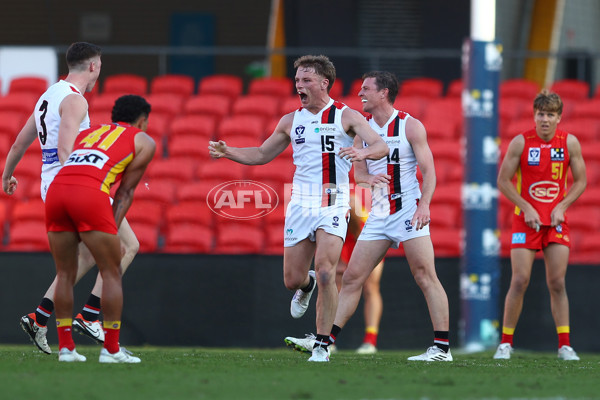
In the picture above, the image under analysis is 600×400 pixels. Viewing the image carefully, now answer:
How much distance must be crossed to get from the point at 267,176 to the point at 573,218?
145 inches

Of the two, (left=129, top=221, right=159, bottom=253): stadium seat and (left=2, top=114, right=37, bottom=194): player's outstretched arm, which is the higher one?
(left=2, top=114, right=37, bottom=194): player's outstretched arm

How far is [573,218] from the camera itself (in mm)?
11461

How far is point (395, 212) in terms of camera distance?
7578mm

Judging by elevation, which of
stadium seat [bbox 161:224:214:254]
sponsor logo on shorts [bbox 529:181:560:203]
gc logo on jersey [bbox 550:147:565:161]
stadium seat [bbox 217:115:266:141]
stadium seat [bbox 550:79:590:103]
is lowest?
stadium seat [bbox 161:224:214:254]

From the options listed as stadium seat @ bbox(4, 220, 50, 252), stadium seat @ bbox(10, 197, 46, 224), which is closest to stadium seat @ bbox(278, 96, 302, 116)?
stadium seat @ bbox(10, 197, 46, 224)

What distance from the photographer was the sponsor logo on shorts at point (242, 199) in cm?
1176

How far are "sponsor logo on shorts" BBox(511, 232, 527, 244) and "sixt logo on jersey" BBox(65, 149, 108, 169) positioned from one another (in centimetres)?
367

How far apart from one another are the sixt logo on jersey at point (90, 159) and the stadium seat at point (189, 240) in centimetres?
489

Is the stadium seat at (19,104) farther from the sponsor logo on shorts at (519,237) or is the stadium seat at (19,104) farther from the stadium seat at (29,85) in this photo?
the sponsor logo on shorts at (519,237)

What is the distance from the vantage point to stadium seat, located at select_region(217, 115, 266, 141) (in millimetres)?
13414

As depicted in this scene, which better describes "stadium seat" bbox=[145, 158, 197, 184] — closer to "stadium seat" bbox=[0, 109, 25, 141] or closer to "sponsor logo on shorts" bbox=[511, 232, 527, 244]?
"stadium seat" bbox=[0, 109, 25, 141]

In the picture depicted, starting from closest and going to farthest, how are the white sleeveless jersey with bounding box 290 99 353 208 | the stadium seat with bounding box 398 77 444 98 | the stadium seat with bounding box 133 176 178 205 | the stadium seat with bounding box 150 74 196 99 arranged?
the white sleeveless jersey with bounding box 290 99 353 208 → the stadium seat with bounding box 133 176 178 205 → the stadium seat with bounding box 398 77 444 98 → the stadium seat with bounding box 150 74 196 99

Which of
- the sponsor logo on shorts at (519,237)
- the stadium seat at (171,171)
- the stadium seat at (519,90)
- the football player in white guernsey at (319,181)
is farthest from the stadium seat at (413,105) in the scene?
the football player in white guernsey at (319,181)

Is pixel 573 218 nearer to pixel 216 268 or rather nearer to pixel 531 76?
pixel 216 268
